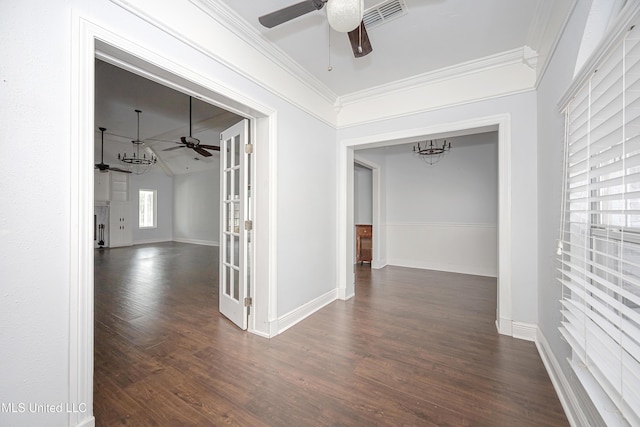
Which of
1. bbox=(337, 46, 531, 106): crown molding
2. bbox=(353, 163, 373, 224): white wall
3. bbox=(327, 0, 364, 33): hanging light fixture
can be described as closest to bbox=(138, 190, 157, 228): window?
bbox=(353, 163, 373, 224): white wall

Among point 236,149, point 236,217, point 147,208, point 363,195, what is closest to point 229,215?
point 236,217

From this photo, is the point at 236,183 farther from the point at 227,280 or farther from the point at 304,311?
the point at 304,311

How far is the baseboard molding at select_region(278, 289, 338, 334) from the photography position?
262 cm

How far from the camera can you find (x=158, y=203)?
1004 cm

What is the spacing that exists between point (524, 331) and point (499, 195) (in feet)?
4.24

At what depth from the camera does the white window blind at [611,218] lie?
3.02 feet

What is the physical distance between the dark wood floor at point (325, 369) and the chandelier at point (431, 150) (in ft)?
8.41

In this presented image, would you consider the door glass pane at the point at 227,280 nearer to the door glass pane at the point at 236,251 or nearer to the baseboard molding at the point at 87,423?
the door glass pane at the point at 236,251

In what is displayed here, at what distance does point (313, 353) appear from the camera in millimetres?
2197

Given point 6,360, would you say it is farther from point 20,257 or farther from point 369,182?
point 369,182

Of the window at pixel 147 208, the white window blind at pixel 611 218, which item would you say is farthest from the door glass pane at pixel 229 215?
the window at pixel 147 208

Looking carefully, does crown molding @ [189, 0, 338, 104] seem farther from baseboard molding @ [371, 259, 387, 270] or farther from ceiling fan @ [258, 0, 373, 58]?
baseboard molding @ [371, 259, 387, 270]

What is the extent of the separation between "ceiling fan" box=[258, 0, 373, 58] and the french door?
1.14 m

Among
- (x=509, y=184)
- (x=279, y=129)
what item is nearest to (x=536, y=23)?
(x=509, y=184)
